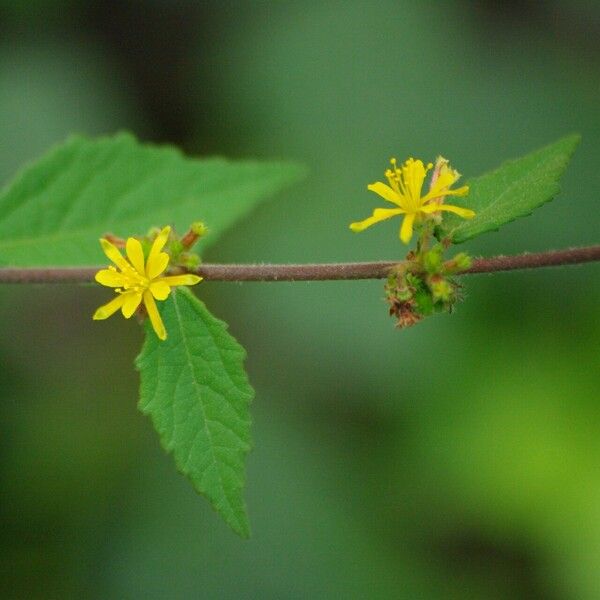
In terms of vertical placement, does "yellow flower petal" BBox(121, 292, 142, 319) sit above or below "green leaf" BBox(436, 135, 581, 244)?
below

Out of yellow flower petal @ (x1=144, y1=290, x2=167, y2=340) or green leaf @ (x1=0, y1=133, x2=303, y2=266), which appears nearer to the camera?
yellow flower petal @ (x1=144, y1=290, x2=167, y2=340)

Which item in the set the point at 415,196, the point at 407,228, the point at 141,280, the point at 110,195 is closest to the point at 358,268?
the point at 407,228

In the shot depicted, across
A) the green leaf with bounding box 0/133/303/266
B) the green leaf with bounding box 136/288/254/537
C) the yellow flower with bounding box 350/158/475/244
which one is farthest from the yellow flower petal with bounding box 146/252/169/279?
the green leaf with bounding box 0/133/303/266

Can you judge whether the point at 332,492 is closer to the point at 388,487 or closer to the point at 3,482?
the point at 388,487

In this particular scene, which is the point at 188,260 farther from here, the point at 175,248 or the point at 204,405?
the point at 204,405

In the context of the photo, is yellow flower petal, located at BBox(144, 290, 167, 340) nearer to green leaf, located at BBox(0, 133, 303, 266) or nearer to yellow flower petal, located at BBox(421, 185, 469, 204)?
green leaf, located at BBox(0, 133, 303, 266)

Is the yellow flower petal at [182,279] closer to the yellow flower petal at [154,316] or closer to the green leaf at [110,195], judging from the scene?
the yellow flower petal at [154,316]

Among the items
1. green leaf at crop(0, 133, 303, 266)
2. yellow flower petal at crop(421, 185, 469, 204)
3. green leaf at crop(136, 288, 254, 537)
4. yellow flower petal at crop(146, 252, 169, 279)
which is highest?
green leaf at crop(0, 133, 303, 266)
